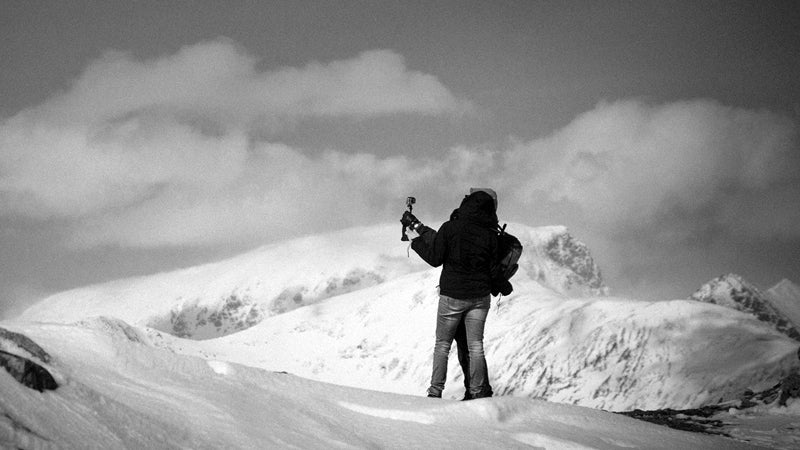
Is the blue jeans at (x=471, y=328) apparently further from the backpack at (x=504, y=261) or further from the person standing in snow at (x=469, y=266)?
the backpack at (x=504, y=261)

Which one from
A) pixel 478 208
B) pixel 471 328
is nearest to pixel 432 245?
pixel 478 208

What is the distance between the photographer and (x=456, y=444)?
9055 millimetres

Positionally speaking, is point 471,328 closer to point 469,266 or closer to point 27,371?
point 469,266

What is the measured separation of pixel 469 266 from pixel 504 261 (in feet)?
2.07

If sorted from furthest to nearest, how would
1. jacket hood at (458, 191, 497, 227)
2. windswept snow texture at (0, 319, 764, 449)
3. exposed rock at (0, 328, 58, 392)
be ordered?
jacket hood at (458, 191, 497, 227) → exposed rock at (0, 328, 58, 392) → windswept snow texture at (0, 319, 764, 449)

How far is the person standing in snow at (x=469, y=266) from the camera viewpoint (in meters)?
12.6

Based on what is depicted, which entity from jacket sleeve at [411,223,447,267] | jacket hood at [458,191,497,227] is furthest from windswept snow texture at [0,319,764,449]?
jacket hood at [458,191,497,227]

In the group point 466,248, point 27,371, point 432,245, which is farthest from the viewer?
point 432,245

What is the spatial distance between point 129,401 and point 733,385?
16995 cm

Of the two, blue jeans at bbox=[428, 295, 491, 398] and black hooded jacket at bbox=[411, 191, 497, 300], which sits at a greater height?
black hooded jacket at bbox=[411, 191, 497, 300]

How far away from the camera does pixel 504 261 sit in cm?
1284

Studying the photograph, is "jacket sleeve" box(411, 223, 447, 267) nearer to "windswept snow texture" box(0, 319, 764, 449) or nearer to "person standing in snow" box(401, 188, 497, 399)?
"person standing in snow" box(401, 188, 497, 399)

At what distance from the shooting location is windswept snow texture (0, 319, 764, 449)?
6.05 m

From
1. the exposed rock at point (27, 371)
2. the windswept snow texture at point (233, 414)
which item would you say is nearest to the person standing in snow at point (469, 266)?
the windswept snow texture at point (233, 414)
